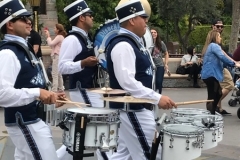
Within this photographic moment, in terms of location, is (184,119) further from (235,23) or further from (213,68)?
(235,23)

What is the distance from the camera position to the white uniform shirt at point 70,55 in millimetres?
5914

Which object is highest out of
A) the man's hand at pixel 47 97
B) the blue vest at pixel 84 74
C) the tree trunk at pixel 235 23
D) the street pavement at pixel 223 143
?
the tree trunk at pixel 235 23

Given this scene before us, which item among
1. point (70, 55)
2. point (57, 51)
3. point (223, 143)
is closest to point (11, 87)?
point (70, 55)

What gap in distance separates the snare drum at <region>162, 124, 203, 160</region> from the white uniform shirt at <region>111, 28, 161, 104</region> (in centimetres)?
32

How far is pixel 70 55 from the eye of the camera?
6043 millimetres

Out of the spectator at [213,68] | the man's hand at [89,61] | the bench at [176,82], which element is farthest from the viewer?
the bench at [176,82]

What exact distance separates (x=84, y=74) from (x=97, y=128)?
2034 millimetres

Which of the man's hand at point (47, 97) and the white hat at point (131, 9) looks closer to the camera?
the man's hand at point (47, 97)

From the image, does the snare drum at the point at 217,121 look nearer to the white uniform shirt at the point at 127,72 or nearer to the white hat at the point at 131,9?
the white uniform shirt at the point at 127,72

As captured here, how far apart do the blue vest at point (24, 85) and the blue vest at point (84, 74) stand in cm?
195

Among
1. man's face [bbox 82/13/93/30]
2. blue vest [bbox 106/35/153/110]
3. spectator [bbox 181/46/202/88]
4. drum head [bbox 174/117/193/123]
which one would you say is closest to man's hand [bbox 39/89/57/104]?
blue vest [bbox 106/35/153/110]

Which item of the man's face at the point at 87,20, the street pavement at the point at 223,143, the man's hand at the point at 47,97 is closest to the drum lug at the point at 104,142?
the man's hand at the point at 47,97

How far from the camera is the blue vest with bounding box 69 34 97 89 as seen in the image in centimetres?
611

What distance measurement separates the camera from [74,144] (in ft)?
13.6
